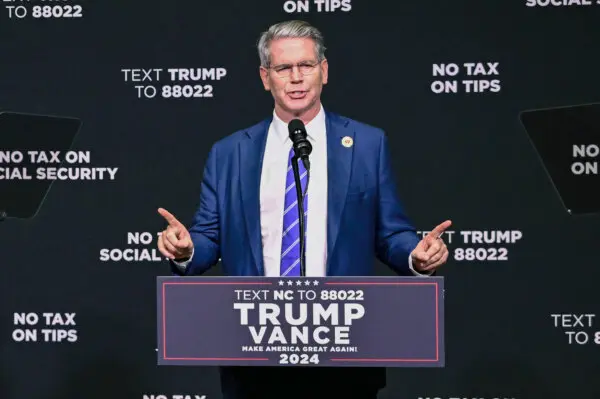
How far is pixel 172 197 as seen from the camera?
3.48 meters

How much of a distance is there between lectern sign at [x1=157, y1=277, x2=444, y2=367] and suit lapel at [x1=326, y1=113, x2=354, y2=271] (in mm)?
418

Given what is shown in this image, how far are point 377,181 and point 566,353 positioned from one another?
155 centimetres

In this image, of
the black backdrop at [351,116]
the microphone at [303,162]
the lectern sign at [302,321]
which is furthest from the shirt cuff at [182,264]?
the black backdrop at [351,116]

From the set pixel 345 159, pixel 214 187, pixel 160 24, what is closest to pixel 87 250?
pixel 160 24

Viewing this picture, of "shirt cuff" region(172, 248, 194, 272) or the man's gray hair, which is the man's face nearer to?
the man's gray hair

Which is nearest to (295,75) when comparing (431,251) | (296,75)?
(296,75)

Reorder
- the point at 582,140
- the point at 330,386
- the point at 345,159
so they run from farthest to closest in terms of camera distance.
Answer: the point at 582,140
the point at 345,159
the point at 330,386

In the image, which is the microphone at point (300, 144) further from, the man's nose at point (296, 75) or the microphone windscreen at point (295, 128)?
the man's nose at point (296, 75)

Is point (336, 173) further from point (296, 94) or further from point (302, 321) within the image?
point (302, 321)

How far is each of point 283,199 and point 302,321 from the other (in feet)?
1.69

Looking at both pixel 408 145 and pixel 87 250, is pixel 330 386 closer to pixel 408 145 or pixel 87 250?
pixel 408 145

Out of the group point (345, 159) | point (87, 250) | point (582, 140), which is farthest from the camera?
point (87, 250)

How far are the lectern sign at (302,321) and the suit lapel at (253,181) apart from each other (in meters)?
0.37

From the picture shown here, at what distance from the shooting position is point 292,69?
2.26 meters
